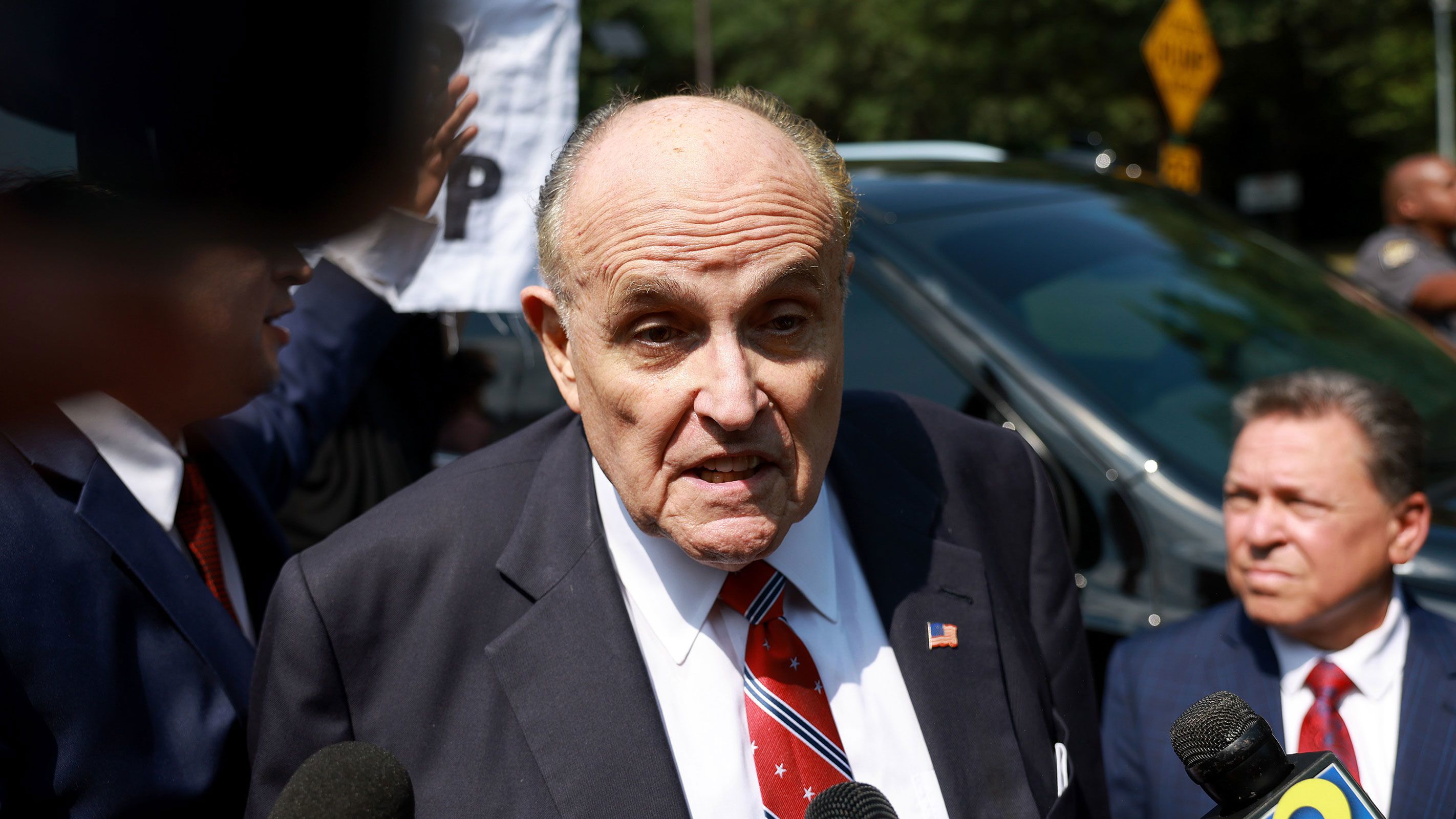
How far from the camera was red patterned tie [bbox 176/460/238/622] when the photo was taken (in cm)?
197

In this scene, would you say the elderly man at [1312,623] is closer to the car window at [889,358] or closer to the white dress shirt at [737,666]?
the car window at [889,358]

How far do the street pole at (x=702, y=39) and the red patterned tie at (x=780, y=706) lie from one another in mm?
28267

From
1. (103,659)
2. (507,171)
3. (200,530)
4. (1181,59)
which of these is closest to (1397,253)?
(1181,59)

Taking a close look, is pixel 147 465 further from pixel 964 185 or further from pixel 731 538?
pixel 964 185

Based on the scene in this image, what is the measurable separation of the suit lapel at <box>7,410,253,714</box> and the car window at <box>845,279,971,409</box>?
1.56 meters

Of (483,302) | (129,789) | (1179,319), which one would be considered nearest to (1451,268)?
(1179,319)

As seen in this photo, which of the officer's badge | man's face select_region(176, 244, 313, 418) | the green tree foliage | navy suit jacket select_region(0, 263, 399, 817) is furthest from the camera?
the green tree foliage

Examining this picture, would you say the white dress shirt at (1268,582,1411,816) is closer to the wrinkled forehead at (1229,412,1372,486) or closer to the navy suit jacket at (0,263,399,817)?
the wrinkled forehead at (1229,412,1372,486)

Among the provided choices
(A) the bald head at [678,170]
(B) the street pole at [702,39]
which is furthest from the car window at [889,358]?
(B) the street pole at [702,39]

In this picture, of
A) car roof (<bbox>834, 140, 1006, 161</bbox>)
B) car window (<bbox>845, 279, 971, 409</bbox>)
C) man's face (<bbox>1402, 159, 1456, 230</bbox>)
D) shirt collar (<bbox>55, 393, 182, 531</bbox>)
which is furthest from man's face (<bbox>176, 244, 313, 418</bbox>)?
man's face (<bbox>1402, 159, 1456, 230</bbox>)

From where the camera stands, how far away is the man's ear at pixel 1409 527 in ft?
8.17

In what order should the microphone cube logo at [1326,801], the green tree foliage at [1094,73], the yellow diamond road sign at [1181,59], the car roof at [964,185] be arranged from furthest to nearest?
the green tree foliage at [1094,73], the yellow diamond road sign at [1181,59], the car roof at [964,185], the microphone cube logo at [1326,801]

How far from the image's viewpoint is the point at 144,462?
186 centimetres

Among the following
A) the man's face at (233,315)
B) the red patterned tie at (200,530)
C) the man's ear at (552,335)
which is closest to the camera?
the man's face at (233,315)
